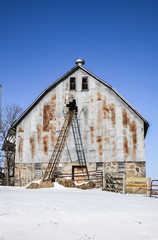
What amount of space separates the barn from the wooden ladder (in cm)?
35

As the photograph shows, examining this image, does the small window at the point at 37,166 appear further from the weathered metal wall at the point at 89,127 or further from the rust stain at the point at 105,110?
the rust stain at the point at 105,110

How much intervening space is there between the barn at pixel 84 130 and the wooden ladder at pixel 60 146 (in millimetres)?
349

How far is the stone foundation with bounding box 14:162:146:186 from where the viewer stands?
784 inches

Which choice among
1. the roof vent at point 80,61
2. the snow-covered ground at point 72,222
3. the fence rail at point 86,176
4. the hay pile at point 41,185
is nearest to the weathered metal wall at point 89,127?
the fence rail at point 86,176

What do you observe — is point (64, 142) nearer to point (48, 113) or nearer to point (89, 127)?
point (89, 127)

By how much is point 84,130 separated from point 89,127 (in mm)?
474

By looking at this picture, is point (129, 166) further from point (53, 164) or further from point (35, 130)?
point (35, 130)

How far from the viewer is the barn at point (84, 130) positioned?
2041 cm

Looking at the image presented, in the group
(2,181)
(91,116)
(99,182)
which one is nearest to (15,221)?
(99,182)

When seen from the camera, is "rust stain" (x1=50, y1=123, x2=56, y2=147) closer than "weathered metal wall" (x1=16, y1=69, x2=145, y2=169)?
No

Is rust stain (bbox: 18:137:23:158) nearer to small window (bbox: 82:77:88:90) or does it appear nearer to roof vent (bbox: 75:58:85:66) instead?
small window (bbox: 82:77:88:90)

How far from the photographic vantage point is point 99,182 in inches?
779

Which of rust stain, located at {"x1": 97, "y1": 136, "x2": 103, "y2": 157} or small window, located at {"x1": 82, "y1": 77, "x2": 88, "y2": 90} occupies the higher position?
small window, located at {"x1": 82, "y1": 77, "x2": 88, "y2": 90}

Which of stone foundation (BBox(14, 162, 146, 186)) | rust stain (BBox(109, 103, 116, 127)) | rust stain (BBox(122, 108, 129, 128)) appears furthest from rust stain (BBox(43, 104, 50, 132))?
rust stain (BBox(122, 108, 129, 128))
